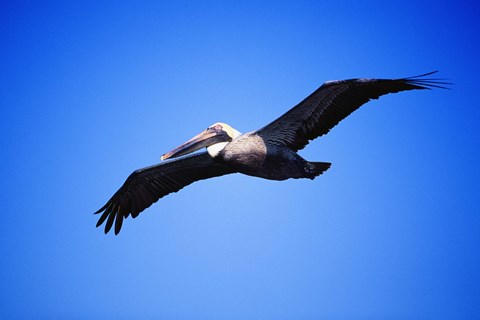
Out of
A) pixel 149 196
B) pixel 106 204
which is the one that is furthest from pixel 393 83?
pixel 106 204

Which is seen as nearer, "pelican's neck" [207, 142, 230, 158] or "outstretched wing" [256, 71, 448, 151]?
"outstretched wing" [256, 71, 448, 151]

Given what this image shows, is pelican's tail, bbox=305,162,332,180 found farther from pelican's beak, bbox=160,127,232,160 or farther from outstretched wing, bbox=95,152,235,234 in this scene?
outstretched wing, bbox=95,152,235,234

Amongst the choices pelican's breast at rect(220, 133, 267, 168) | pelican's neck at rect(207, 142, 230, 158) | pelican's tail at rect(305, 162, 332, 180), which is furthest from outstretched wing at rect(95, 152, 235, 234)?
pelican's tail at rect(305, 162, 332, 180)

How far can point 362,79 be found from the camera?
7449 millimetres

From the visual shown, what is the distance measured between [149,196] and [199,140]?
212 centimetres

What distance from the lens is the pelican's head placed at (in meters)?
8.61

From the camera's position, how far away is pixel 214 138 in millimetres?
8656

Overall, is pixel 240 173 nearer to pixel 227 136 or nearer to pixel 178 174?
pixel 227 136

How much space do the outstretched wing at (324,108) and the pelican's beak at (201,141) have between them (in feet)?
2.82

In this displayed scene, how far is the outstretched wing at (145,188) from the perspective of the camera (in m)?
9.82

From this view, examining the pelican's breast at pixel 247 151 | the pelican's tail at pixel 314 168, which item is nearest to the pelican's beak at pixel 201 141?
the pelican's breast at pixel 247 151

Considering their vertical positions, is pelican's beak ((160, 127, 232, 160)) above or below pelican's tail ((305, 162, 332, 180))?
above

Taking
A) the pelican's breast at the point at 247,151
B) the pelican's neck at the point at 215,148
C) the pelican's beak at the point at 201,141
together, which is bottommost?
the pelican's breast at the point at 247,151

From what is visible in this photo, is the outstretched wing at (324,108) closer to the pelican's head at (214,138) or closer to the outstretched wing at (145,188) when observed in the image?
the pelican's head at (214,138)
